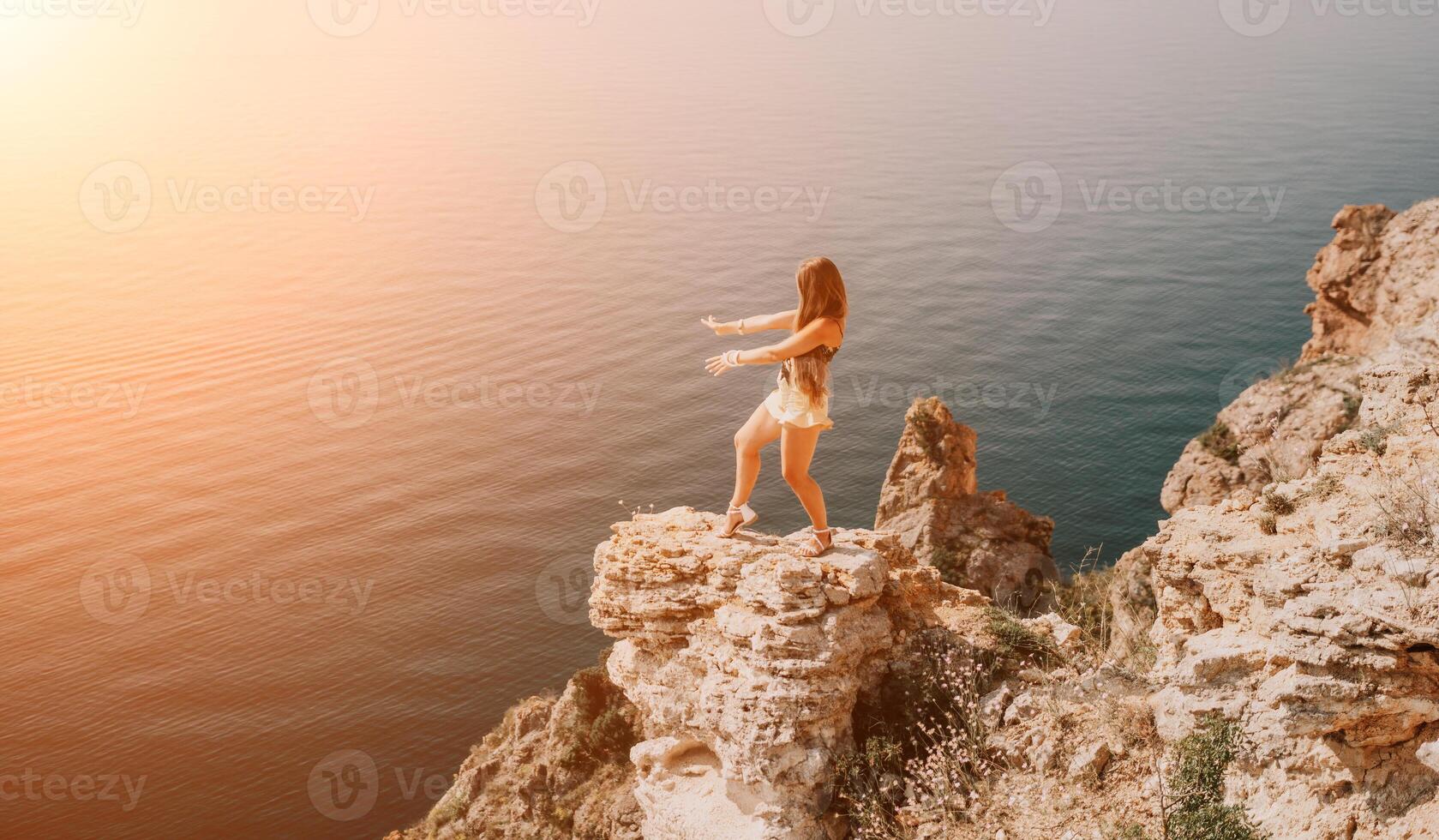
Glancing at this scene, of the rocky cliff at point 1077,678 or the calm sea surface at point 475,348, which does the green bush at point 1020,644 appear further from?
the calm sea surface at point 475,348

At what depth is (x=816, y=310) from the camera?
9.41m

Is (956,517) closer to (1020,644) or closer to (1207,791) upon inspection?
(1020,644)

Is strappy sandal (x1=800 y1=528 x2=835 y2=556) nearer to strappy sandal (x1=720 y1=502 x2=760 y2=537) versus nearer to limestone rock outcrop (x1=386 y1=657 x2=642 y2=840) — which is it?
strappy sandal (x1=720 y1=502 x2=760 y2=537)

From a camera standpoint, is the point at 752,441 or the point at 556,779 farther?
the point at 556,779

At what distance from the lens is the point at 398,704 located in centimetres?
4722

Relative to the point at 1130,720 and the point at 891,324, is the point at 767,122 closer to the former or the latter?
the point at 891,324

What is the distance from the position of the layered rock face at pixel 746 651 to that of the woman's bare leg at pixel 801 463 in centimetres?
Result: 61

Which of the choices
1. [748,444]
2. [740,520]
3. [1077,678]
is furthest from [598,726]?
[1077,678]

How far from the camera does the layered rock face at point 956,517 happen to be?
39.0 meters

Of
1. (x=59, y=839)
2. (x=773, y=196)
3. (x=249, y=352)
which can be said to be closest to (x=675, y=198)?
(x=773, y=196)

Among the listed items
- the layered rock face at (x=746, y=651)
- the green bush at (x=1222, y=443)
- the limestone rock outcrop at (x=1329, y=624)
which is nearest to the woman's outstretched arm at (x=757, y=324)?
the layered rock face at (x=746, y=651)

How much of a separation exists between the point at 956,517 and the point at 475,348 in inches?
1979

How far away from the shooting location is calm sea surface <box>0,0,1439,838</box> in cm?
4903

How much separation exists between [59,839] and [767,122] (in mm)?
115757
